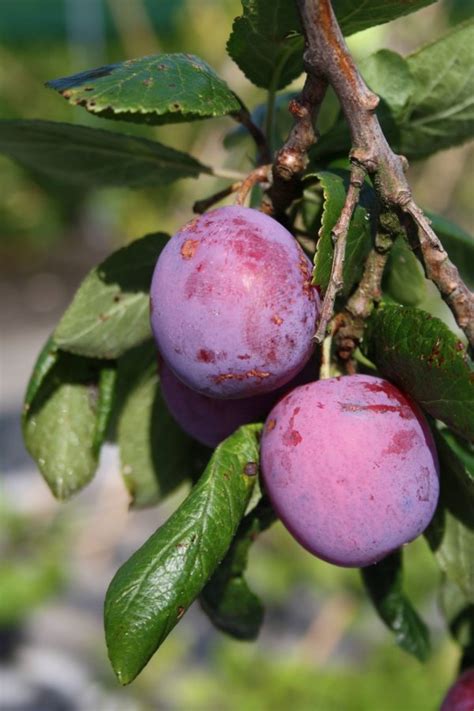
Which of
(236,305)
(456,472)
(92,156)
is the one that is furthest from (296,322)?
(92,156)

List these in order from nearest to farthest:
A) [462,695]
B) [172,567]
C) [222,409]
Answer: [172,567] → [222,409] → [462,695]

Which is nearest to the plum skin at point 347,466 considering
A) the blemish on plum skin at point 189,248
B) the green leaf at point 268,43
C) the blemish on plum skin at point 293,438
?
the blemish on plum skin at point 293,438

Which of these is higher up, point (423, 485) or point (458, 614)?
point (423, 485)

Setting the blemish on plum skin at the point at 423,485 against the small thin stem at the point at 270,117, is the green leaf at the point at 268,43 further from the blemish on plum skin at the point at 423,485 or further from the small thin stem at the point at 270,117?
the blemish on plum skin at the point at 423,485

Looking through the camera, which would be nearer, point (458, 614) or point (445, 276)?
point (445, 276)

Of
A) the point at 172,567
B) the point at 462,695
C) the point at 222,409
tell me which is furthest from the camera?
the point at 462,695

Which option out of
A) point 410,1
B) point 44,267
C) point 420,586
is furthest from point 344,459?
point 44,267

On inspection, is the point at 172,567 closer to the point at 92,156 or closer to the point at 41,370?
the point at 41,370

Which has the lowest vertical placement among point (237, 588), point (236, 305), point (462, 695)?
point (462, 695)
